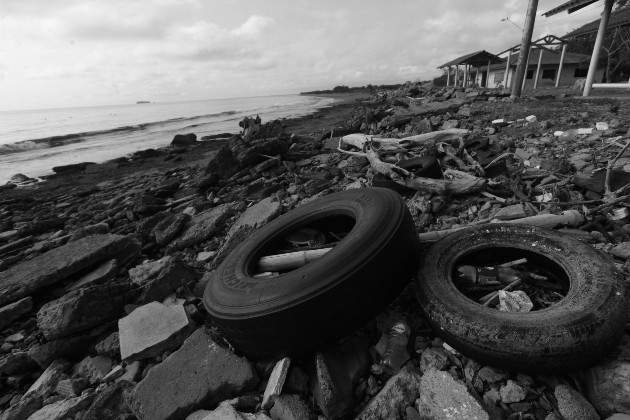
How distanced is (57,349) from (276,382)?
94.0 inches

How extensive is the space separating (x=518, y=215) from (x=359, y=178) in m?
2.99

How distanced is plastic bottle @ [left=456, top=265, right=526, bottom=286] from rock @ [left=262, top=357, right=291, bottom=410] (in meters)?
1.53

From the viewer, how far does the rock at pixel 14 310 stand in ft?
12.0

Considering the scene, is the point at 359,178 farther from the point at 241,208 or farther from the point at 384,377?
the point at 384,377

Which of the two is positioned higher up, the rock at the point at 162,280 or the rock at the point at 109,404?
the rock at the point at 162,280

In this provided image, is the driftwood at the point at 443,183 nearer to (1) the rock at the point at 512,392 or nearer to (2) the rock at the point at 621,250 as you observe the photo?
(2) the rock at the point at 621,250

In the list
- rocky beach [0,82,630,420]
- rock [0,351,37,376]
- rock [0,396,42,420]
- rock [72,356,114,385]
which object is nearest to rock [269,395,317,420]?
rocky beach [0,82,630,420]

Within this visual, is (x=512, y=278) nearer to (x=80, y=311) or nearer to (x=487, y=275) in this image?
(x=487, y=275)

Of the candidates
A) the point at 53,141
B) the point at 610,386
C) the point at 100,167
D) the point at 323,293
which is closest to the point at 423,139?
the point at 323,293

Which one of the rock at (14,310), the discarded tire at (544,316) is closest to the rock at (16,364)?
the rock at (14,310)

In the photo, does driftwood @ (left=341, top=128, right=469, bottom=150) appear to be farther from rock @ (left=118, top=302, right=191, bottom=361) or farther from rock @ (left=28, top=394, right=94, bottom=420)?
rock @ (left=28, top=394, right=94, bottom=420)

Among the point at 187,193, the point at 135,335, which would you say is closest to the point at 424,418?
the point at 135,335

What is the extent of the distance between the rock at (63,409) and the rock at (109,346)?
53 cm

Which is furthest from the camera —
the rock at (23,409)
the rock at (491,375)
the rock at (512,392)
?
the rock at (23,409)
